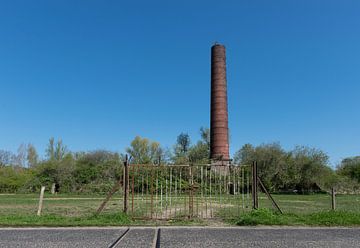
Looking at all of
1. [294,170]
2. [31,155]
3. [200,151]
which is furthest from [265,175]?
[31,155]

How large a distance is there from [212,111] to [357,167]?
20702 mm

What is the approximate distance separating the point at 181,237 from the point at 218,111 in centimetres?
3232

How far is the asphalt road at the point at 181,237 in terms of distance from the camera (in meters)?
8.43

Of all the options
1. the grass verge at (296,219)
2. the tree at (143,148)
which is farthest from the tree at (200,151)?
the grass verge at (296,219)

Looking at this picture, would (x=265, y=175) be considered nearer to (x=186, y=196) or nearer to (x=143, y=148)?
(x=186, y=196)

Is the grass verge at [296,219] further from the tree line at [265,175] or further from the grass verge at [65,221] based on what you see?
the tree line at [265,175]

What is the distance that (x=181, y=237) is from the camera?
939 cm

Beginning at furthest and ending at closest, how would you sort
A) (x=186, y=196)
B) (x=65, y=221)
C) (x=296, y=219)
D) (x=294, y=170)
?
1. (x=294, y=170)
2. (x=186, y=196)
3. (x=296, y=219)
4. (x=65, y=221)

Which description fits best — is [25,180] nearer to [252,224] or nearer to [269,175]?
[269,175]

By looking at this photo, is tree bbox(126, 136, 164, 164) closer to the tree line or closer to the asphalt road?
the tree line

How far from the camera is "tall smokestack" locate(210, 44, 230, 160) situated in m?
40.8

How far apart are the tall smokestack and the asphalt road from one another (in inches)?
1161

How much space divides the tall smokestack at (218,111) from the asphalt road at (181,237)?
29479 millimetres

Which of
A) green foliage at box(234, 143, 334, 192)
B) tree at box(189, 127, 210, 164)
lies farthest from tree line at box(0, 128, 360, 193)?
tree at box(189, 127, 210, 164)
